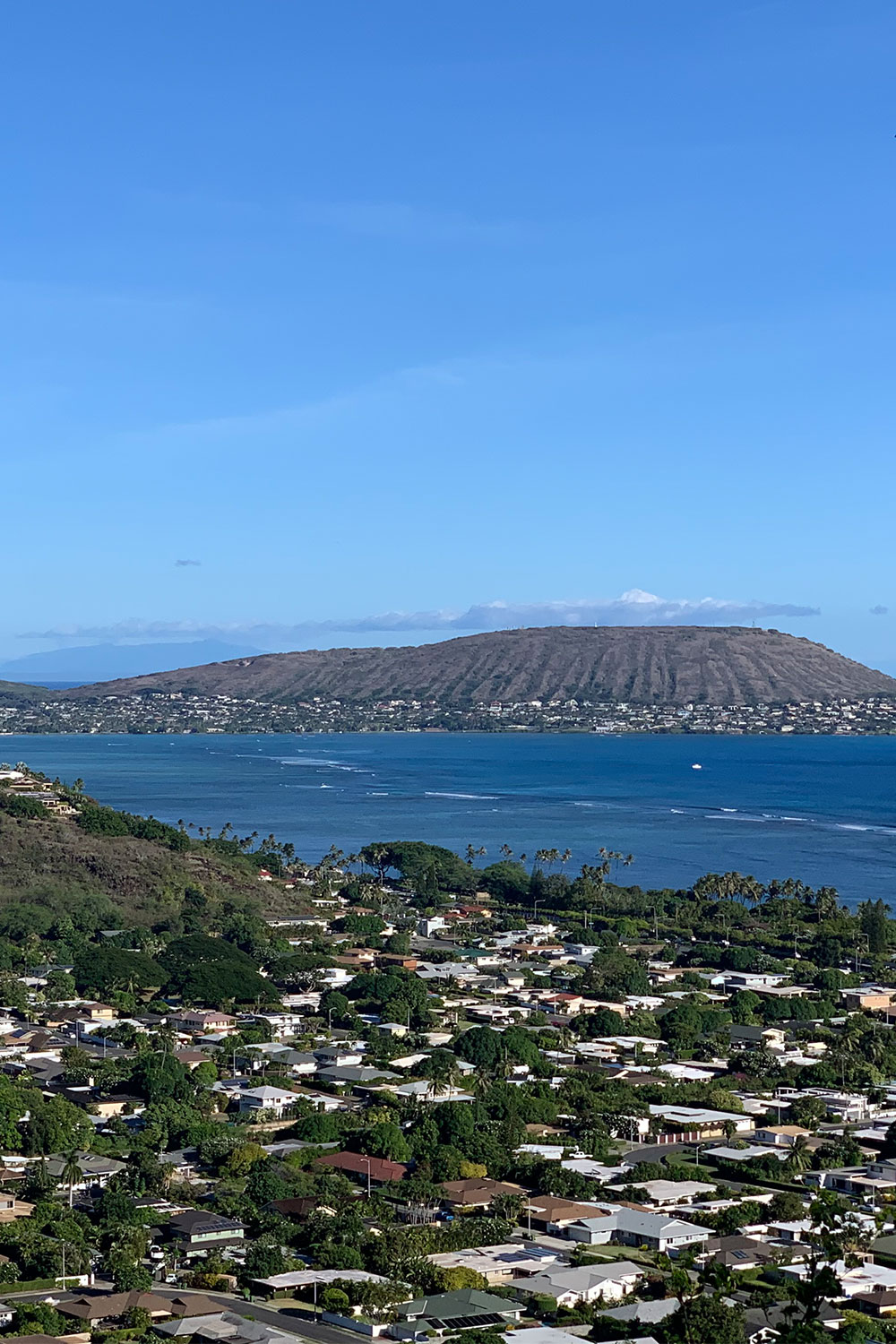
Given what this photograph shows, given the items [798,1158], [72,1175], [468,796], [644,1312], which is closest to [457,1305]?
[644,1312]

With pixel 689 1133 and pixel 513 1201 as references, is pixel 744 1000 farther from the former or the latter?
pixel 513 1201

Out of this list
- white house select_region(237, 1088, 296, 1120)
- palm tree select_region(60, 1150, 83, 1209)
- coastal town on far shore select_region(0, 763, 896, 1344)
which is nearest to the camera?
coastal town on far shore select_region(0, 763, 896, 1344)

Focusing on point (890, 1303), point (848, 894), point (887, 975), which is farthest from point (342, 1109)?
point (848, 894)

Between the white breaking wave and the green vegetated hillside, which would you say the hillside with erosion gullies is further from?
the white breaking wave

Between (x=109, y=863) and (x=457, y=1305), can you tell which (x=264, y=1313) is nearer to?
(x=457, y=1305)

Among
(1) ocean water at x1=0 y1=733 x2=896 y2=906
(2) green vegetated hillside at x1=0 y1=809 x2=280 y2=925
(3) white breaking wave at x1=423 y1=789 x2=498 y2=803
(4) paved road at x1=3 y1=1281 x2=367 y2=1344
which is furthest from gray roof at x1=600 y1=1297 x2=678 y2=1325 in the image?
(3) white breaking wave at x1=423 y1=789 x2=498 y2=803
